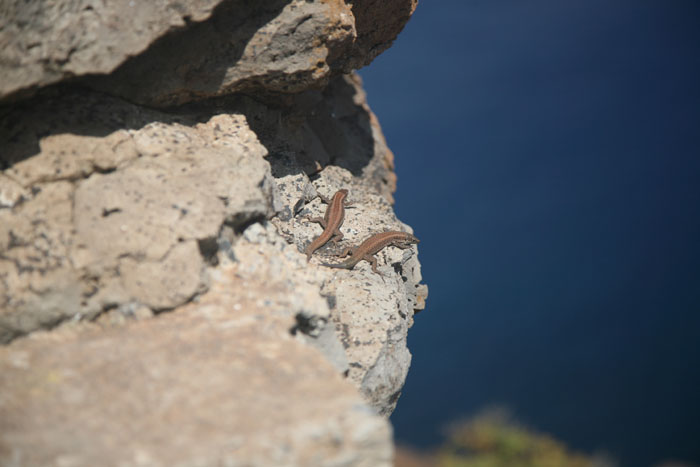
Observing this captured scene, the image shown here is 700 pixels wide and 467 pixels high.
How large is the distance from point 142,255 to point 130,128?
1.40 m

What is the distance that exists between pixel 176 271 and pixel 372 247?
276cm

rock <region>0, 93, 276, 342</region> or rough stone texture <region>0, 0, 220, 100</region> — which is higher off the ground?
rough stone texture <region>0, 0, 220, 100</region>

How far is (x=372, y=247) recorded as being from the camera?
20.8 ft

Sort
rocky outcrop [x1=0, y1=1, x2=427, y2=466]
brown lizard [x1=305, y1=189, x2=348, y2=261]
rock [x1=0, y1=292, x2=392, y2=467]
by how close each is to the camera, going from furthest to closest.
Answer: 1. brown lizard [x1=305, y1=189, x2=348, y2=261]
2. rocky outcrop [x1=0, y1=1, x2=427, y2=466]
3. rock [x1=0, y1=292, x2=392, y2=467]

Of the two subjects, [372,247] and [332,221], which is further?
[332,221]

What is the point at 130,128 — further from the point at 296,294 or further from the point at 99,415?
the point at 99,415

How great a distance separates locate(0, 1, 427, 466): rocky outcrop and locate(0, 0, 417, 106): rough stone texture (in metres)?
0.02

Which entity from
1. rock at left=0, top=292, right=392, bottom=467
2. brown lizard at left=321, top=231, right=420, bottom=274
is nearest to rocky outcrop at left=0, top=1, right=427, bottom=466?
rock at left=0, top=292, right=392, bottom=467

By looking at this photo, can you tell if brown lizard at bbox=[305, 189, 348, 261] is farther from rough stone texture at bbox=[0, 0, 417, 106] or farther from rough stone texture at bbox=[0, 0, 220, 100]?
rough stone texture at bbox=[0, 0, 220, 100]

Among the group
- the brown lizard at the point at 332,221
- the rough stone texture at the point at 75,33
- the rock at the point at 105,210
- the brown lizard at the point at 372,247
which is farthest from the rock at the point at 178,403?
the brown lizard at the point at 332,221

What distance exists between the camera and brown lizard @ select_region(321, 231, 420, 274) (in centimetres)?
609

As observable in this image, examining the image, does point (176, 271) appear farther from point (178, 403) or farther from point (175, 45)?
point (175, 45)

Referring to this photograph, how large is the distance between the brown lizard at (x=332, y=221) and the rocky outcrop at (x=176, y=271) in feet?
0.64

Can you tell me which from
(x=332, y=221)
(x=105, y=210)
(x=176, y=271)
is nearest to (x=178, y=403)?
(x=176, y=271)
